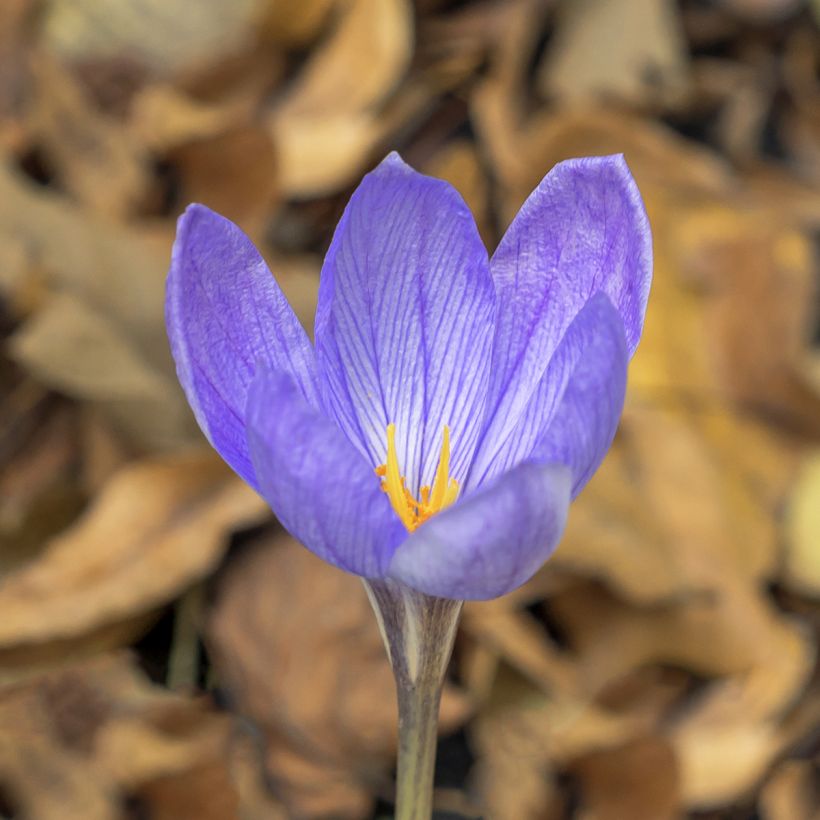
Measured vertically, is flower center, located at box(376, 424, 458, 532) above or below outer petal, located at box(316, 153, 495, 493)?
below

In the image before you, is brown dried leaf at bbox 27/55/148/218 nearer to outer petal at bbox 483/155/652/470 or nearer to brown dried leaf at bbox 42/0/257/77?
brown dried leaf at bbox 42/0/257/77

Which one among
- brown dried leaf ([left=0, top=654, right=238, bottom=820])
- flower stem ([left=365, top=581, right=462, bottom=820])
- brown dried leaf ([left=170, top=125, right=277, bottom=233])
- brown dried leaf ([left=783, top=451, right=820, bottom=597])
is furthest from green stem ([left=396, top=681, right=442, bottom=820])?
brown dried leaf ([left=170, top=125, right=277, bottom=233])

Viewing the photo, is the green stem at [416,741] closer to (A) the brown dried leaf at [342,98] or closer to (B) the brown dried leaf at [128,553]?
(B) the brown dried leaf at [128,553]

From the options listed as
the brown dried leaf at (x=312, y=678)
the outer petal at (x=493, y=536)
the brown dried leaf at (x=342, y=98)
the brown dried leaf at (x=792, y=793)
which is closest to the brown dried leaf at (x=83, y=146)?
the brown dried leaf at (x=342, y=98)

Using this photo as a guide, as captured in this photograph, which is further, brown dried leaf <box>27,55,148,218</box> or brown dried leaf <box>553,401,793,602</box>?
brown dried leaf <box>27,55,148,218</box>

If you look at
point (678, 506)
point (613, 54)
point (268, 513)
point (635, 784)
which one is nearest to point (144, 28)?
point (613, 54)
